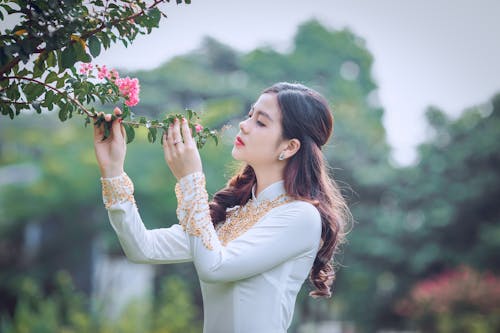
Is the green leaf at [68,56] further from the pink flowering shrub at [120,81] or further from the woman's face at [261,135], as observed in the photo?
the woman's face at [261,135]

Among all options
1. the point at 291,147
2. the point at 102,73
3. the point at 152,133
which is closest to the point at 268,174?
the point at 291,147

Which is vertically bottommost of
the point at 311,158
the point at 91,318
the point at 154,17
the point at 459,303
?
the point at 459,303

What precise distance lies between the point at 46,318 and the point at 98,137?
4.74 meters

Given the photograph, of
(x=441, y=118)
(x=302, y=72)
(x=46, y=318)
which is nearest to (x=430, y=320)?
(x=441, y=118)

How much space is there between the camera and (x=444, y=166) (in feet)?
35.4

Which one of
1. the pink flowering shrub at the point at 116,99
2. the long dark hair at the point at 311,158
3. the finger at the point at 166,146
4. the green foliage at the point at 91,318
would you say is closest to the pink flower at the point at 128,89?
the pink flowering shrub at the point at 116,99

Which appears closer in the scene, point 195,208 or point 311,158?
point 195,208

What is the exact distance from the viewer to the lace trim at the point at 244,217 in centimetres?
199

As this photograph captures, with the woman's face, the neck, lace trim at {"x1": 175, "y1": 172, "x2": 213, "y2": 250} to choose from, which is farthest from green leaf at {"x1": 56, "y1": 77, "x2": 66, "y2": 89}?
the neck

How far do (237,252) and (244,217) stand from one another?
1.02 feet

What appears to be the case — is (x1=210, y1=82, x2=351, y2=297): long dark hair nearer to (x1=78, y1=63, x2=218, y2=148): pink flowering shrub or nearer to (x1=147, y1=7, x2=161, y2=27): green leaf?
(x1=78, y1=63, x2=218, y2=148): pink flowering shrub

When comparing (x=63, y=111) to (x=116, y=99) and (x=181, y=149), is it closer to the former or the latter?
(x=116, y=99)

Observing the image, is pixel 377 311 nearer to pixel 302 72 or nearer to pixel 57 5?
pixel 302 72

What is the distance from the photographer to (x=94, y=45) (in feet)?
5.41
